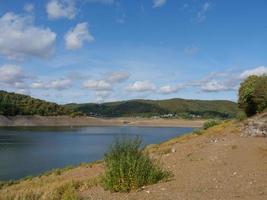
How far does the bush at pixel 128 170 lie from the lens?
12.0m

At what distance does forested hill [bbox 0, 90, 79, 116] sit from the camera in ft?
571

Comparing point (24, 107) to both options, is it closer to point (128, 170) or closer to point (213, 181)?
point (128, 170)

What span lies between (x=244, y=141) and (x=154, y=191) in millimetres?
11957

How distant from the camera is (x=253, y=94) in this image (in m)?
41.4

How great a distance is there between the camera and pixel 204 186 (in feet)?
38.0

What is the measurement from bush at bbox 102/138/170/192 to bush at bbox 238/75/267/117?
26.9m

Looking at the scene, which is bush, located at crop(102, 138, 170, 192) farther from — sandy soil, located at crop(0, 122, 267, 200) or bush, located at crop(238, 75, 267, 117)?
bush, located at crop(238, 75, 267, 117)

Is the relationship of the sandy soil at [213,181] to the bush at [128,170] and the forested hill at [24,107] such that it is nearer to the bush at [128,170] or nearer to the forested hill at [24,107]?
the bush at [128,170]

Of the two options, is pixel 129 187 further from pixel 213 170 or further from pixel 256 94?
pixel 256 94

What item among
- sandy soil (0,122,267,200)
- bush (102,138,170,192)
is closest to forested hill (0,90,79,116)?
sandy soil (0,122,267,200)

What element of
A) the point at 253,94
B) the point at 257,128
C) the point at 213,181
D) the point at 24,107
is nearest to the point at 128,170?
the point at 213,181

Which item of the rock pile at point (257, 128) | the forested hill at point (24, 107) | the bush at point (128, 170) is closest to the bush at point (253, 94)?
the rock pile at point (257, 128)

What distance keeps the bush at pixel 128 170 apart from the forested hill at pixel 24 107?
535ft

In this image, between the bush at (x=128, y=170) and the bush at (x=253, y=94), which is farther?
the bush at (x=253, y=94)
